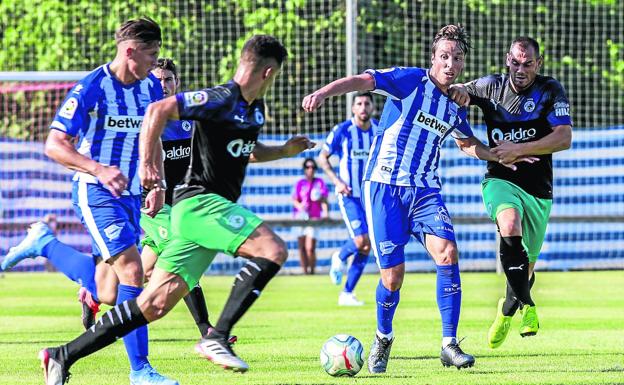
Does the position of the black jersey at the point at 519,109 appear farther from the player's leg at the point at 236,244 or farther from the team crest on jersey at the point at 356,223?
the team crest on jersey at the point at 356,223

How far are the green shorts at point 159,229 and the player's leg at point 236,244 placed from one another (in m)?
2.62

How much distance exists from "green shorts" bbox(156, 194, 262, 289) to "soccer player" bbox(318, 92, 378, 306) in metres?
7.56

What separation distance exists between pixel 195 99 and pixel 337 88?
1436 millimetres

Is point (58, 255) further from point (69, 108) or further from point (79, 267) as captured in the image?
point (69, 108)

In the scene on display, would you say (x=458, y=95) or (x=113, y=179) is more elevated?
(x=458, y=95)

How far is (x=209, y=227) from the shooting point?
22.6ft

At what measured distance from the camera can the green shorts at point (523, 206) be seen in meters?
9.45

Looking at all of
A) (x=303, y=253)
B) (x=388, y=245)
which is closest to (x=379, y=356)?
(x=388, y=245)

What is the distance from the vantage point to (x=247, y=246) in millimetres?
6855

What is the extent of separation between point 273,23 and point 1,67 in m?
5.22


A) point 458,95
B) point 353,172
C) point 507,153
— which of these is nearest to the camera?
point 458,95

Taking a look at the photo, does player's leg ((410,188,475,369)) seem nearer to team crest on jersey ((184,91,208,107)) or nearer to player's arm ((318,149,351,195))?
team crest on jersey ((184,91,208,107))

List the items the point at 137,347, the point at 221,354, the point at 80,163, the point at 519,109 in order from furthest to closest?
the point at 519,109 < the point at 137,347 < the point at 80,163 < the point at 221,354

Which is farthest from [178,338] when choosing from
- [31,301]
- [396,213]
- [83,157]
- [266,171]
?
[266,171]
